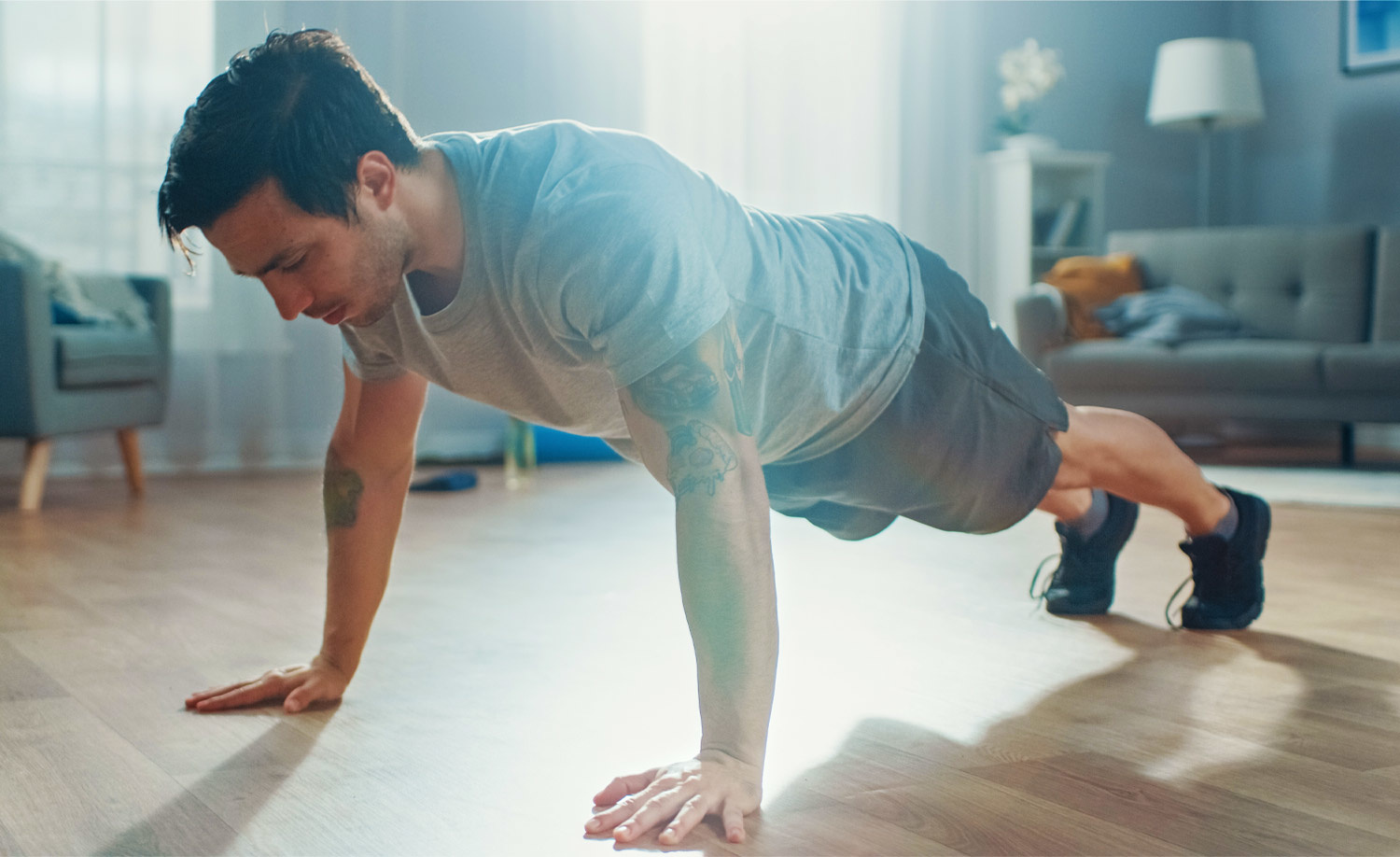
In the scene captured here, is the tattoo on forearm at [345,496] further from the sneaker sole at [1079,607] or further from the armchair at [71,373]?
the armchair at [71,373]

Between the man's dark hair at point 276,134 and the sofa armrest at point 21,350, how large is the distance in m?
2.24

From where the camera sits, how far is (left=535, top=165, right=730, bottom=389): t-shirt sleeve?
0.93 meters

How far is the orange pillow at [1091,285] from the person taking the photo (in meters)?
4.27

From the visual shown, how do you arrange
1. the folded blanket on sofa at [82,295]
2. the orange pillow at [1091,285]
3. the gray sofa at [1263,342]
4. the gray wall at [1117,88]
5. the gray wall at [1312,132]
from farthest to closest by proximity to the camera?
the gray wall at [1117,88], the gray wall at [1312,132], the orange pillow at [1091,285], the gray sofa at [1263,342], the folded blanket on sofa at [82,295]

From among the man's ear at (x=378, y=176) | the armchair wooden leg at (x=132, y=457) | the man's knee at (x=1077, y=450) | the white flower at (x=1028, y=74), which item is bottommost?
the armchair wooden leg at (x=132, y=457)

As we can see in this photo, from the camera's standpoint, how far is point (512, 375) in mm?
1166

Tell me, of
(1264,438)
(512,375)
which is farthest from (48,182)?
(1264,438)

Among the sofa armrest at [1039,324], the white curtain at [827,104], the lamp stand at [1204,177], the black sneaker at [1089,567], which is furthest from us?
the lamp stand at [1204,177]

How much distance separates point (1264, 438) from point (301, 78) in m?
4.65

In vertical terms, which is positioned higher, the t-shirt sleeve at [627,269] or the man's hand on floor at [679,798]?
the t-shirt sleeve at [627,269]

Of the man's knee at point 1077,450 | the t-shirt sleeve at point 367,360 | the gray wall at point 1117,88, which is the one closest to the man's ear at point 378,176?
the t-shirt sleeve at point 367,360

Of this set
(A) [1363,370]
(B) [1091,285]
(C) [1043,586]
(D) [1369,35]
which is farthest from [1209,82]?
(C) [1043,586]

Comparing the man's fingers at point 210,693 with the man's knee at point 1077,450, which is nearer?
the man's fingers at point 210,693

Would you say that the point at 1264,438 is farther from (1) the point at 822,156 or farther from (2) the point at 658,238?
(2) the point at 658,238
